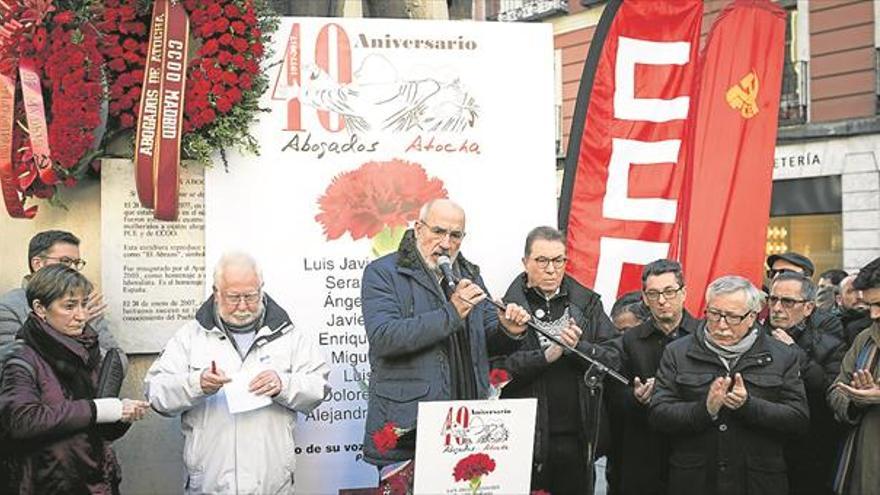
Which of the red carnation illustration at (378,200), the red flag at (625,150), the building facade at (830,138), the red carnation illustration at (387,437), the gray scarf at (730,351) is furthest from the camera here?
the building facade at (830,138)

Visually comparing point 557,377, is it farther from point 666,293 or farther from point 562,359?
point 666,293

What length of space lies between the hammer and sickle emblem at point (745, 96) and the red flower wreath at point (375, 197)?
1910 millimetres

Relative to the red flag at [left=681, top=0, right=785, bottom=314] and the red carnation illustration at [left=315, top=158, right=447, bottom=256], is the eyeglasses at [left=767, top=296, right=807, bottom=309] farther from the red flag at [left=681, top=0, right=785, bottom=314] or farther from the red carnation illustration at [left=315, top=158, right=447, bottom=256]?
the red carnation illustration at [left=315, top=158, right=447, bottom=256]

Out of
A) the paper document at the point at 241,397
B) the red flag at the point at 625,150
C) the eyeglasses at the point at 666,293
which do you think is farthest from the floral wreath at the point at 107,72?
the eyeglasses at the point at 666,293

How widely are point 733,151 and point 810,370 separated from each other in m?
1.70

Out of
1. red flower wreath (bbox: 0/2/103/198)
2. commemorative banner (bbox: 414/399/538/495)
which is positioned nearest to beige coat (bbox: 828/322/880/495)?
commemorative banner (bbox: 414/399/538/495)

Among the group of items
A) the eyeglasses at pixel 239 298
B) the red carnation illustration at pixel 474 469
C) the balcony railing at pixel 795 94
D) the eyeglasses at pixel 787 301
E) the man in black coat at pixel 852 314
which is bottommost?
the red carnation illustration at pixel 474 469

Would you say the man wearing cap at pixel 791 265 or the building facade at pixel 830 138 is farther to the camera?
the building facade at pixel 830 138

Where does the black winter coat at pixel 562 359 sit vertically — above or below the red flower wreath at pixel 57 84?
below

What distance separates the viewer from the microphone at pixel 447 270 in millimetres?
4928

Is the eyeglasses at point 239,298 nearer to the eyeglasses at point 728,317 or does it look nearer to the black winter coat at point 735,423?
the black winter coat at point 735,423

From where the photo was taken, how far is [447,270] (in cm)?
496

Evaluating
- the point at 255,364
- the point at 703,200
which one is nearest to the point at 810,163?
the point at 703,200

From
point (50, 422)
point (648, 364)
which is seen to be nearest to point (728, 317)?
point (648, 364)
